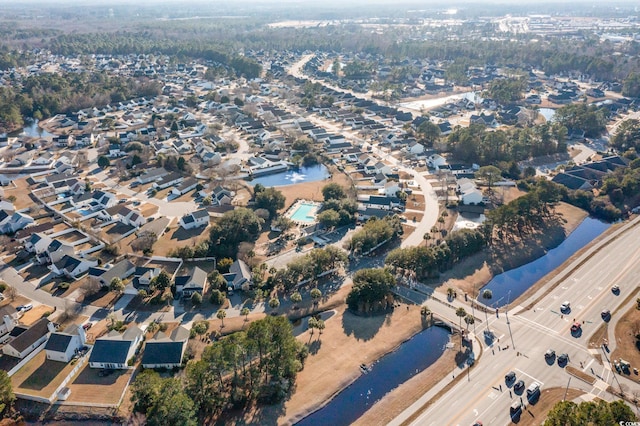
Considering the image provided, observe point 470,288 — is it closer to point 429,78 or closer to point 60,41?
point 429,78

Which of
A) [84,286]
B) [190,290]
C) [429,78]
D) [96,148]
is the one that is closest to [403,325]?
[190,290]

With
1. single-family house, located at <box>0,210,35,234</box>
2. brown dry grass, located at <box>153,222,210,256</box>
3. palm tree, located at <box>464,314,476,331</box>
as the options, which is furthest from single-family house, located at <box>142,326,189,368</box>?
single-family house, located at <box>0,210,35,234</box>

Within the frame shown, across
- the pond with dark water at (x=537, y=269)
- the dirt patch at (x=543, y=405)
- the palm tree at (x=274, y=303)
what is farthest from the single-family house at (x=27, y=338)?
the pond with dark water at (x=537, y=269)

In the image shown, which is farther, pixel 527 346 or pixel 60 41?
pixel 60 41

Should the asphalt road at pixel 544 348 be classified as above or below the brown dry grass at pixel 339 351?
above

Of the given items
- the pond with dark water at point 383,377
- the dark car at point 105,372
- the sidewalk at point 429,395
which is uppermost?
the dark car at point 105,372

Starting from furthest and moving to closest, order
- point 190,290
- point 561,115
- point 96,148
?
point 561,115, point 96,148, point 190,290

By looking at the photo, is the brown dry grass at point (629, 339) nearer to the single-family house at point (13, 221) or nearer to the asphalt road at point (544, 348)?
the asphalt road at point (544, 348)
